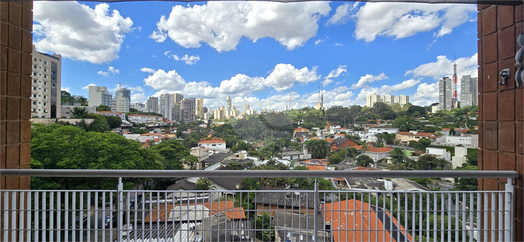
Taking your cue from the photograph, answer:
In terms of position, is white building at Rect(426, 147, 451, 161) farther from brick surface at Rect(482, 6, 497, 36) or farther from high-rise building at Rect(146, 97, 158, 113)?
high-rise building at Rect(146, 97, 158, 113)

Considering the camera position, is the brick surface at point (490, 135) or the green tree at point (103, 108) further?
the green tree at point (103, 108)

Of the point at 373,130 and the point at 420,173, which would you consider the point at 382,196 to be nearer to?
the point at 420,173

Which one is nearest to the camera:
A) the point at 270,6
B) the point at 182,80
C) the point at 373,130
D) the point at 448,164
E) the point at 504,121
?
the point at 504,121

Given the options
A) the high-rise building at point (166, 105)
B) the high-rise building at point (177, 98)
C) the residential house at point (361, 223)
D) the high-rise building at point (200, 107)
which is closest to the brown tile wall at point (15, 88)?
the high-rise building at point (166, 105)

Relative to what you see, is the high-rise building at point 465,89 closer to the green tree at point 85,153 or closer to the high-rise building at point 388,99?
the high-rise building at point 388,99

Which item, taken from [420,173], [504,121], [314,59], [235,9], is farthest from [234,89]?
[504,121]

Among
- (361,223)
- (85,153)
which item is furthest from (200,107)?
(361,223)
